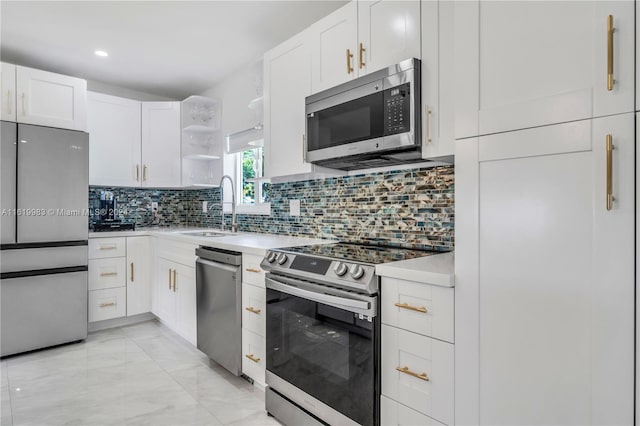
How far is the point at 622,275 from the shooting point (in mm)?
952

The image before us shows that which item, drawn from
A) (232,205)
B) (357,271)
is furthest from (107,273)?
(357,271)

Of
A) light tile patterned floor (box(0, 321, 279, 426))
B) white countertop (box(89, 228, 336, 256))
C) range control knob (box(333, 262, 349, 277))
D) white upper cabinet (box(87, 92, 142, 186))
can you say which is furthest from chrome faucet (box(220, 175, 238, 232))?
range control knob (box(333, 262, 349, 277))

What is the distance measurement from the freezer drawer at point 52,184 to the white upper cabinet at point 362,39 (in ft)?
7.45

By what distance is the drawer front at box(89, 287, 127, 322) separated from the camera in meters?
3.33

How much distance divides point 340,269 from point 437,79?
0.95 metres

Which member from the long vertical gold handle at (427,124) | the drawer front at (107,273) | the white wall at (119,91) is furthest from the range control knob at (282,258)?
the white wall at (119,91)

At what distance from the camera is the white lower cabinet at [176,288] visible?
9.48 feet

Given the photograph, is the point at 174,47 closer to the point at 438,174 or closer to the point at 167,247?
the point at 167,247

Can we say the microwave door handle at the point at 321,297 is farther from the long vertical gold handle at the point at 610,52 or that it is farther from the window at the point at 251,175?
the window at the point at 251,175

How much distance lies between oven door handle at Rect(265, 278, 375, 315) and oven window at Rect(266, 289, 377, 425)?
30mm

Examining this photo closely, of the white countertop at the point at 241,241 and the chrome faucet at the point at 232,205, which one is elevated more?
the chrome faucet at the point at 232,205

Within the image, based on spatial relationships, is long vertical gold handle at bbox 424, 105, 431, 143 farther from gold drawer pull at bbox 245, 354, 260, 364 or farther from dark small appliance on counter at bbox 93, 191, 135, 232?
dark small appliance on counter at bbox 93, 191, 135, 232

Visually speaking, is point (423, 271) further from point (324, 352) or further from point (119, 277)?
point (119, 277)

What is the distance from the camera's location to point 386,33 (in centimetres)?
182
